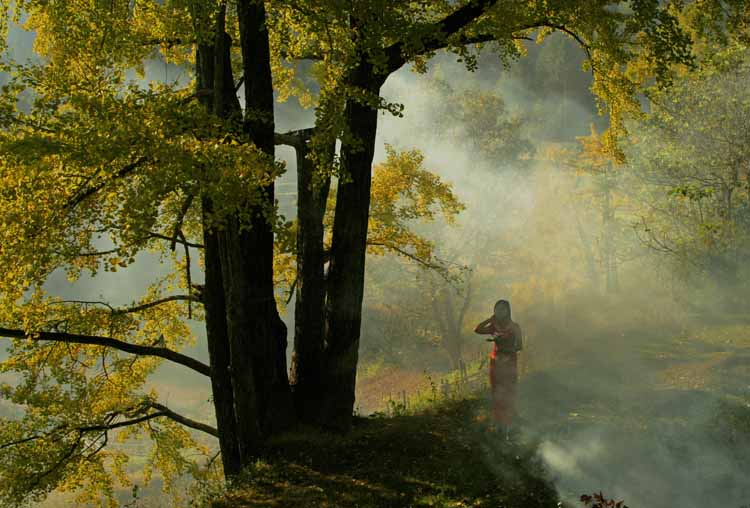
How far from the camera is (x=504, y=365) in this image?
36.1ft

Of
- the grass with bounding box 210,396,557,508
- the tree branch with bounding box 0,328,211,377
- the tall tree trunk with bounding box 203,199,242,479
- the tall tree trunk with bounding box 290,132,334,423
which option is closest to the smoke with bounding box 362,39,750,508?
the grass with bounding box 210,396,557,508

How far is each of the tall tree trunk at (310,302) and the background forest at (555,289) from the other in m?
0.25

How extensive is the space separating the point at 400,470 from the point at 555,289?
98.6 ft

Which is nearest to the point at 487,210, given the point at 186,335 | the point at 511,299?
the point at 511,299

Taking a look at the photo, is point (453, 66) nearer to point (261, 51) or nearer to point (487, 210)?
point (487, 210)

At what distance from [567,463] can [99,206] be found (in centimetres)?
708

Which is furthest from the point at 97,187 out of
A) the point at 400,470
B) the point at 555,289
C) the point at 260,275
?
the point at 555,289

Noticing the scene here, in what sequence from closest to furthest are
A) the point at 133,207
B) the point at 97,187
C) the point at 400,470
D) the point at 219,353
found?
1. the point at 133,207
2. the point at 97,187
3. the point at 400,470
4. the point at 219,353

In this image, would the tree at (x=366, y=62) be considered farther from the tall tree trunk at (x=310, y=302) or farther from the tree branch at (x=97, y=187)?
the tree branch at (x=97, y=187)

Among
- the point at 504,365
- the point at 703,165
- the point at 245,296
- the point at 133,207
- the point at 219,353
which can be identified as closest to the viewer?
the point at 133,207

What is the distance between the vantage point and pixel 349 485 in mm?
8477

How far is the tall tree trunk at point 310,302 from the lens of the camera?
1055 centimetres

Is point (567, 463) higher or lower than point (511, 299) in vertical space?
lower

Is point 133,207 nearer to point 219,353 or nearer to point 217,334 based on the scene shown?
point 217,334
